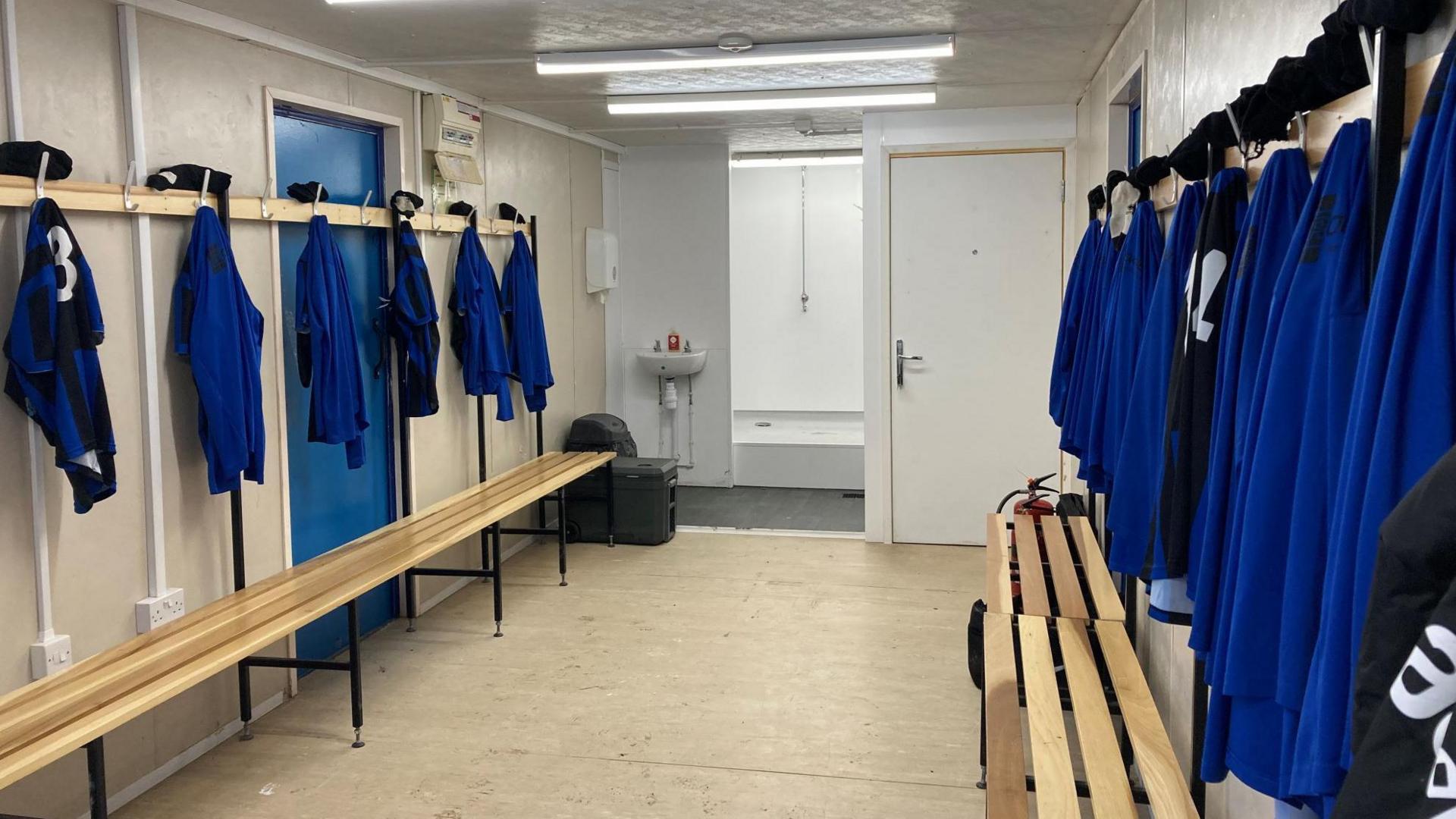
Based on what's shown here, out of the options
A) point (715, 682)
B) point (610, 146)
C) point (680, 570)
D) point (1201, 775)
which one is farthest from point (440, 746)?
point (610, 146)

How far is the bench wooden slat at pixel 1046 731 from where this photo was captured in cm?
220

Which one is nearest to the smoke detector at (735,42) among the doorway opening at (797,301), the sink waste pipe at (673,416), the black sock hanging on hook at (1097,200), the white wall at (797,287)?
the black sock hanging on hook at (1097,200)

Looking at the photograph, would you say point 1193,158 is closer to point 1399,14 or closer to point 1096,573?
point 1399,14

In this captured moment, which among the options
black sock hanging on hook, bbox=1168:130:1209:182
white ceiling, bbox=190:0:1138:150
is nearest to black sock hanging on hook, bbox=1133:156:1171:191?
black sock hanging on hook, bbox=1168:130:1209:182

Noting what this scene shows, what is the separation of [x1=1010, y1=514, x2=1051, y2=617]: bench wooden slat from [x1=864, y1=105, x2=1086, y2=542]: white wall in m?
1.91

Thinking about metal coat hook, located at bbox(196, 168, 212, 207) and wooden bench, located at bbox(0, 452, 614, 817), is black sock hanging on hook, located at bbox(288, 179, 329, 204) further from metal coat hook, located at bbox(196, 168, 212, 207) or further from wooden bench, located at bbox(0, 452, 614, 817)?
wooden bench, located at bbox(0, 452, 614, 817)

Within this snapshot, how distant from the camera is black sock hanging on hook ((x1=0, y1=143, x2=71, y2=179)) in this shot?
2832 millimetres

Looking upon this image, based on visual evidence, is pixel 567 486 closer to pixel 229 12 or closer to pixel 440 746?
pixel 440 746

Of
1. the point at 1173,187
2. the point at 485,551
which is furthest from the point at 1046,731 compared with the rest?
the point at 485,551

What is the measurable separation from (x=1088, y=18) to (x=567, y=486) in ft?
12.8

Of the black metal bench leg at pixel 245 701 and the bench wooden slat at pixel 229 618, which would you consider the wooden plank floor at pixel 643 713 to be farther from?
the bench wooden slat at pixel 229 618

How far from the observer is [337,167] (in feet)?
15.0

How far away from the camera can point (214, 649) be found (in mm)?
3080

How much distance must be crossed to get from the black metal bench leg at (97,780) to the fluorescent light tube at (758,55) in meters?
3.00
